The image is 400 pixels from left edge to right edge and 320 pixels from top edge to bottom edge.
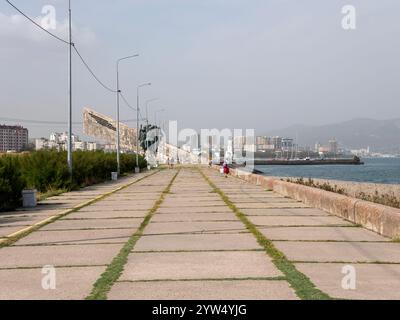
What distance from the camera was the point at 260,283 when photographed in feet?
23.9

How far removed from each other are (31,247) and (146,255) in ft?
7.55

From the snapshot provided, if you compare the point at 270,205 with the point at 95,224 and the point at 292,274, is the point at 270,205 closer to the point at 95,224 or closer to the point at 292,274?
the point at 95,224

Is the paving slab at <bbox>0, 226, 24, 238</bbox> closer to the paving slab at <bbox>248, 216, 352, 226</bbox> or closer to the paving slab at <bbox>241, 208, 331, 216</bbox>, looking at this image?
the paving slab at <bbox>248, 216, 352, 226</bbox>

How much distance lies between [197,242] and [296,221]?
413 cm

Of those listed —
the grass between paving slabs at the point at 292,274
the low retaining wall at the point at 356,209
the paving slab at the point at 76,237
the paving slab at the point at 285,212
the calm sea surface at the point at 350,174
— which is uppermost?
the low retaining wall at the point at 356,209

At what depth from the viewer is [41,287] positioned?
7211 mm

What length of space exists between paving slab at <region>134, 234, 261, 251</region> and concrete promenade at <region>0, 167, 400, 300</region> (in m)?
0.02

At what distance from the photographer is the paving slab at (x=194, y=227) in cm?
1247

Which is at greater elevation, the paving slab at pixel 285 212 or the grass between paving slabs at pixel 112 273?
the grass between paving slabs at pixel 112 273

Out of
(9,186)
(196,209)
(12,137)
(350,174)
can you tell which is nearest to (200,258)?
(196,209)

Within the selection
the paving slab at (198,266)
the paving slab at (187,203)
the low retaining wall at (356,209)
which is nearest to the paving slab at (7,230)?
the paving slab at (198,266)

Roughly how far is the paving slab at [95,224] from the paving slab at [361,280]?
19.3 ft

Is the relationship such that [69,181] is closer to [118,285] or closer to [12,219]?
[12,219]

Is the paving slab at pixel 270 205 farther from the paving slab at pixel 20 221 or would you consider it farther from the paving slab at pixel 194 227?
the paving slab at pixel 20 221
